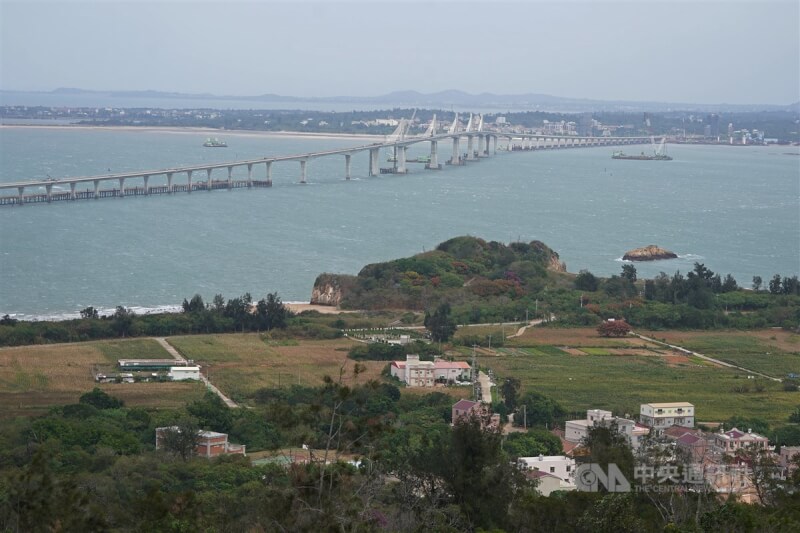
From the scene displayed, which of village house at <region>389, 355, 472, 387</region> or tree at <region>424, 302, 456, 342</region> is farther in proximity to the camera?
tree at <region>424, 302, 456, 342</region>

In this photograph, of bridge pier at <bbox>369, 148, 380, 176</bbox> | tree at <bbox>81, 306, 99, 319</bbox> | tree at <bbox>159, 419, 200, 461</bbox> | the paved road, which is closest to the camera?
tree at <bbox>159, 419, 200, 461</bbox>

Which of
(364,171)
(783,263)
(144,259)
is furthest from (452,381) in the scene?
(364,171)

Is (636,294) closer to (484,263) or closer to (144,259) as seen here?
(484,263)

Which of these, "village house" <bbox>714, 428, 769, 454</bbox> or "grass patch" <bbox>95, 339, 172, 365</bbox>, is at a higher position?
"village house" <bbox>714, 428, 769, 454</bbox>

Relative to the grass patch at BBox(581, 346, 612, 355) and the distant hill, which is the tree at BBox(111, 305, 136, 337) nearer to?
the distant hill

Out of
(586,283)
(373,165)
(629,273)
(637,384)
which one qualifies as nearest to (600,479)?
(637,384)

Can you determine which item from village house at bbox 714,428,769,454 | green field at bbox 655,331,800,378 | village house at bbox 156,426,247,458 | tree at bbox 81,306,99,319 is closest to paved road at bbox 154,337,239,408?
tree at bbox 81,306,99,319

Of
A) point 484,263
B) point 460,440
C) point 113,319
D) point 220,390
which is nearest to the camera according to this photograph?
point 460,440
